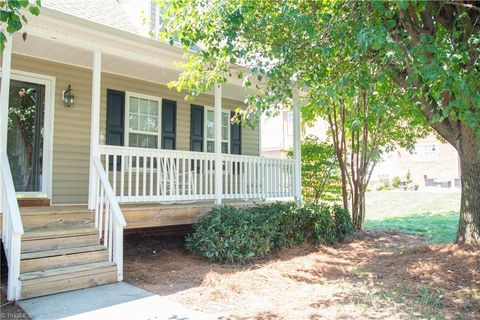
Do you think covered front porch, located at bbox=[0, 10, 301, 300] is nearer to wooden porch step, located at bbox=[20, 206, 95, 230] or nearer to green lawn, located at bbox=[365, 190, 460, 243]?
wooden porch step, located at bbox=[20, 206, 95, 230]

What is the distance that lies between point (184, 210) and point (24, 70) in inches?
144

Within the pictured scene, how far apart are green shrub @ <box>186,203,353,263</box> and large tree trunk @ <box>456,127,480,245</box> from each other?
2612 millimetres

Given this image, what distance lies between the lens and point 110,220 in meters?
5.12

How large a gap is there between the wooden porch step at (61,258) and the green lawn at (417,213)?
22.7 ft

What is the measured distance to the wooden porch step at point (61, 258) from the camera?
4348 mm

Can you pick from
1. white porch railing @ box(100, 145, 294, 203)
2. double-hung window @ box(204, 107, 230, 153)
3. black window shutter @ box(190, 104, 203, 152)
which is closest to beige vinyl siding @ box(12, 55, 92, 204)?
white porch railing @ box(100, 145, 294, 203)

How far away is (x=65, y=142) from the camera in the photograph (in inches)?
277

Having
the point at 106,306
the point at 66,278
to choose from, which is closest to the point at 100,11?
the point at 66,278

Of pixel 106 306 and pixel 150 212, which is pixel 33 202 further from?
pixel 106 306

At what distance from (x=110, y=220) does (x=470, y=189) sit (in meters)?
5.18

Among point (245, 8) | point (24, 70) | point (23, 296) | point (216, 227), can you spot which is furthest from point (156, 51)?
point (23, 296)

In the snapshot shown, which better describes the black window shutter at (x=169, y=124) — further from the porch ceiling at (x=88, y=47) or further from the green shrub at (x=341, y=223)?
the green shrub at (x=341, y=223)

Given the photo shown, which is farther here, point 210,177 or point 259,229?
point 210,177

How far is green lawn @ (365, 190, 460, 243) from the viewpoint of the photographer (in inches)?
392
